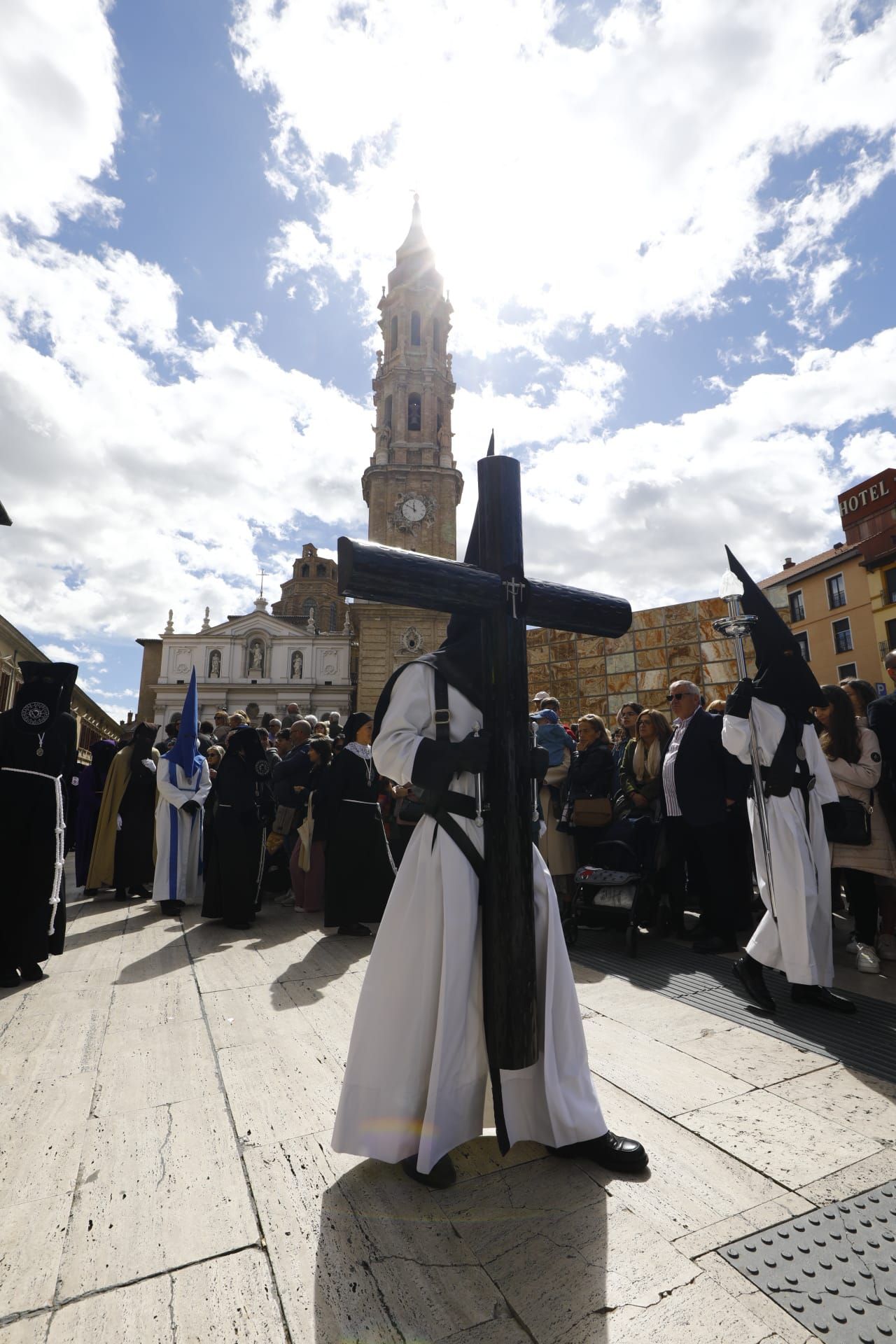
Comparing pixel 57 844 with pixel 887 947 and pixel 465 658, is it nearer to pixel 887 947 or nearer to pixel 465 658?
pixel 465 658

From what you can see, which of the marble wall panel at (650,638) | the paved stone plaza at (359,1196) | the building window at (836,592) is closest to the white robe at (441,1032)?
the paved stone plaza at (359,1196)

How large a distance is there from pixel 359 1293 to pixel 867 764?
4346mm

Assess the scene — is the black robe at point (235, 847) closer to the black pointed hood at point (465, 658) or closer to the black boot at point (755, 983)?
the black boot at point (755, 983)

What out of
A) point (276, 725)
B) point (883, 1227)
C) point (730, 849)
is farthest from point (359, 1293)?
point (276, 725)

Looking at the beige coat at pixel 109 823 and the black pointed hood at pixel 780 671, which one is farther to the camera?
the beige coat at pixel 109 823

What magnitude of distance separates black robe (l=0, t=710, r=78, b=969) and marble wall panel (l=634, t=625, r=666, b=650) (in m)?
21.9

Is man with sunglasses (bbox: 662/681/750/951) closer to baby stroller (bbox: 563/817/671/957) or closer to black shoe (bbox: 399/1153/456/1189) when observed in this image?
baby stroller (bbox: 563/817/671/957)

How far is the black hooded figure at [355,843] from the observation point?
5.62m

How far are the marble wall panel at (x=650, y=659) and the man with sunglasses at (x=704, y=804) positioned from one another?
1950 cm

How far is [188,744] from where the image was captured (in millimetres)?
6758

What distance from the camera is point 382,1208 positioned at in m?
1.88

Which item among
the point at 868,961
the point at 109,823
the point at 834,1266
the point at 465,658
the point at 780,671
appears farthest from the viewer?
the point at 109,823

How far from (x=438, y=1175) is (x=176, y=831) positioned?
17.9ft

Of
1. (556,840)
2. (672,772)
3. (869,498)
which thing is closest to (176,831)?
(556,840)
